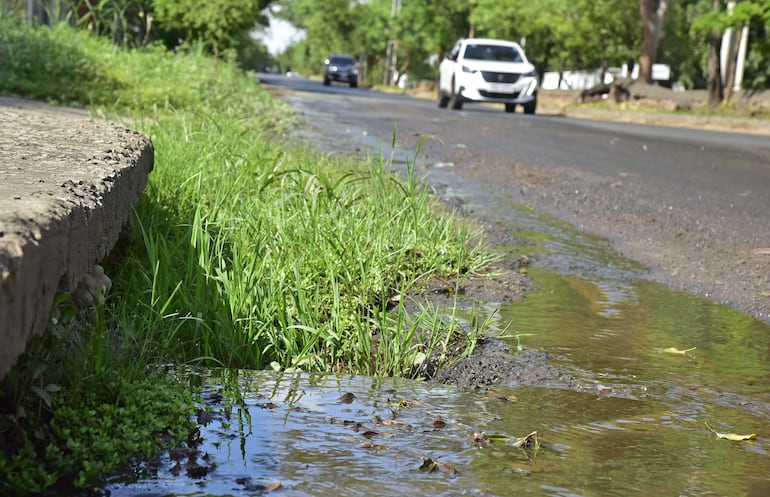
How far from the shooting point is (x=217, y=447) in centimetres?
275

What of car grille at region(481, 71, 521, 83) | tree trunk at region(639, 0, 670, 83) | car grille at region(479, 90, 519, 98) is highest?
tree trunk at region(639, 0, 670, 83)

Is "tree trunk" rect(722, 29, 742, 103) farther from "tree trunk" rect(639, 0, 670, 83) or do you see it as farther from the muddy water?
the muddy water

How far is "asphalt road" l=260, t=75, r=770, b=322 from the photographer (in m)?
5.98

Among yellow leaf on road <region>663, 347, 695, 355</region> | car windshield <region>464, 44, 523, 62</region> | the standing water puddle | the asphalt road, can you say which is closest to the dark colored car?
car windshield <region>464, 44, 523, 62</region>

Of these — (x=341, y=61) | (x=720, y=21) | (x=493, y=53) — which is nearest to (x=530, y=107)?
Result: (x=493, y=53)

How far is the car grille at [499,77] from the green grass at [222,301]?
17.0m

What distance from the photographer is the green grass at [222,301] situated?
8.45 feet

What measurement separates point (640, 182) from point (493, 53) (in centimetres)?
1623

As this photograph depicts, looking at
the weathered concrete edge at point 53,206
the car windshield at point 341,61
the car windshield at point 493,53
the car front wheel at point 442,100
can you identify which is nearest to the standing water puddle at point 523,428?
the weathered concrete edge at point 53,206

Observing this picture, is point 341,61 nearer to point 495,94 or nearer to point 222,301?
point 495,94

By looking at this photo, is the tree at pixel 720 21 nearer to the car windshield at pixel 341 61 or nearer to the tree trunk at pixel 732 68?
the tree trunk at pixel 732 68

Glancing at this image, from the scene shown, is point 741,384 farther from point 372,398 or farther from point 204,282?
point 204,282

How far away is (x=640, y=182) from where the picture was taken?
32.3 ft

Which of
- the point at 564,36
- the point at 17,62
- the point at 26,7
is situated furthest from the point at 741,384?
the point at 564,36
